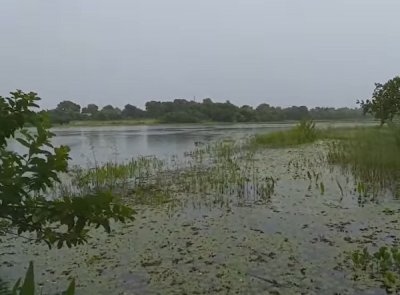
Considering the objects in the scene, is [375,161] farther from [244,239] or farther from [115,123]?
[115,123]

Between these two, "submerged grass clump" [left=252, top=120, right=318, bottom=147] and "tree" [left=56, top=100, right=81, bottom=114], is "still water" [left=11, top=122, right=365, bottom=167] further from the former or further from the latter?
"tree" [left=56, top=100, right=81, bottom=114]

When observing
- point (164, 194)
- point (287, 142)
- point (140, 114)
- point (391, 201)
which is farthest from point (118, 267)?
point (140, 114)

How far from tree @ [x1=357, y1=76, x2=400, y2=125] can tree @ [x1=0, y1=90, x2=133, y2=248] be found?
20.8 m

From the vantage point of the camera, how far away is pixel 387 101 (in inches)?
855

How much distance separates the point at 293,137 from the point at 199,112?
6139 centimetres

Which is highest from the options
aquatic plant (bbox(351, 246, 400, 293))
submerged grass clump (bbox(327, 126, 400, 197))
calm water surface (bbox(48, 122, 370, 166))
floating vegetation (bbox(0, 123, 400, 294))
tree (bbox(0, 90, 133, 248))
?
tree (bbox(0, 90, 133, 248))

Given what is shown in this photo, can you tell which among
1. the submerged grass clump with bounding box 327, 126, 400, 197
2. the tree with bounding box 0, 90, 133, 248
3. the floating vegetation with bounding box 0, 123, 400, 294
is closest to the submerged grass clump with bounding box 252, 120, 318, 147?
the submerged grass clump with bounding box 327, 126, 400, 197

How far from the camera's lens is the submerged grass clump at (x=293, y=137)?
22.4 meters

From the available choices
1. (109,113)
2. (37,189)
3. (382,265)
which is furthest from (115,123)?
(37,189)

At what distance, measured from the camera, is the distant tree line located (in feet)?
263

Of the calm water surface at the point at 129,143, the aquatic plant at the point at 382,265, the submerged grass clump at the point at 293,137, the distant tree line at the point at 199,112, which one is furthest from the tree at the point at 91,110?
the aquatic plant at the point at 382,265

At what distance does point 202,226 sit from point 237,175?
4728 mm

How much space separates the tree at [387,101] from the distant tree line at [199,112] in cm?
5519

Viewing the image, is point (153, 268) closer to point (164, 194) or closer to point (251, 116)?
point (164, 194)
